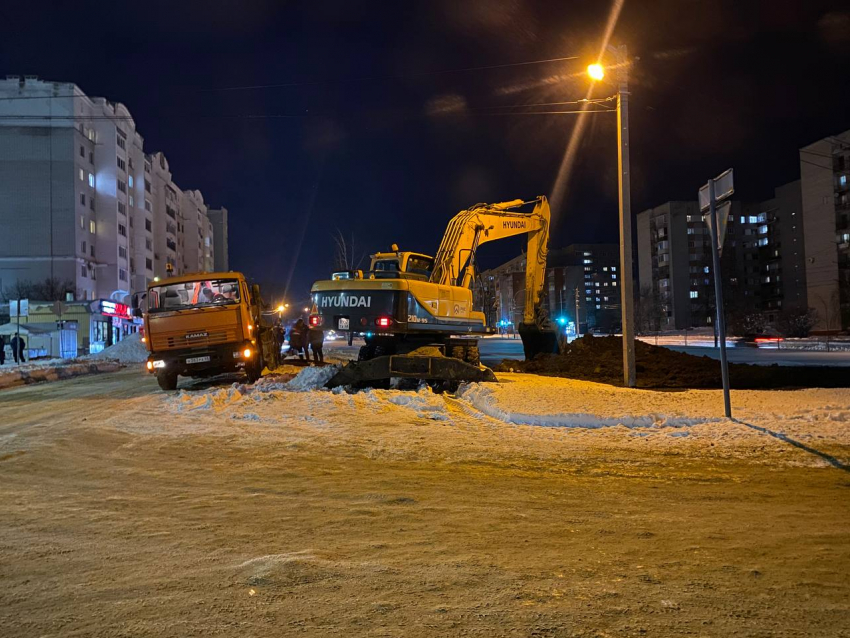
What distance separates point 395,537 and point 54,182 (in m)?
71.2

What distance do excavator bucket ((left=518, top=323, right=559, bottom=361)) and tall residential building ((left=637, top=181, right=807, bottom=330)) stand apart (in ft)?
285

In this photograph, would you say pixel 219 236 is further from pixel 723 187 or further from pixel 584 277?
pixel 723 187

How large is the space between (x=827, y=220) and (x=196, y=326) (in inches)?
3248

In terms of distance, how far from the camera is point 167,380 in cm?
1630

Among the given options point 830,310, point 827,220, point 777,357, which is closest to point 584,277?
point 827,220

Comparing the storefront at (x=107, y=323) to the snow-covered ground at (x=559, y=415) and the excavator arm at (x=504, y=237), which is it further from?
the snow-covered ground at (x=559, y=415)

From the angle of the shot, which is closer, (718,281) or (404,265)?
(718,281)

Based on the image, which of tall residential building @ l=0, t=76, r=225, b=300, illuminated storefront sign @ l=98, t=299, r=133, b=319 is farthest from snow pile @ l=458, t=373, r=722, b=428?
tall residential building @ l=0, t=76, r=225, b=300

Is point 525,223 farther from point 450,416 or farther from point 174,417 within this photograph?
point 174,417

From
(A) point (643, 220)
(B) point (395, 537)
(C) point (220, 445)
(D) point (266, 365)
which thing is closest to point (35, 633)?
(B) point (395, 537)

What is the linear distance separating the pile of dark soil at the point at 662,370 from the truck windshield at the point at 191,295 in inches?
323

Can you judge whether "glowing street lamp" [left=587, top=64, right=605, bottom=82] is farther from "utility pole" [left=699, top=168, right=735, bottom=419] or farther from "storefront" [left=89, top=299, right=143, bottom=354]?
"storefront" [left=89, top=299, right=143, bottom=354]

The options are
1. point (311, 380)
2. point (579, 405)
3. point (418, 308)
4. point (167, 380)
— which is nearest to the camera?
point (579, 405)

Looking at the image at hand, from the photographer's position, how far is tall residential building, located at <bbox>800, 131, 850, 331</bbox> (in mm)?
73312
